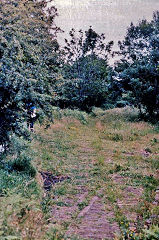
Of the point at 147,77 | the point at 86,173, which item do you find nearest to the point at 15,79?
the point at 86,173

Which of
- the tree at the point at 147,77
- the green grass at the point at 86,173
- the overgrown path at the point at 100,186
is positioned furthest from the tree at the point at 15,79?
the tree at the point at 147,77

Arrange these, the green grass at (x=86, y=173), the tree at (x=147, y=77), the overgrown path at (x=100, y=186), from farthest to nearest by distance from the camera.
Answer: the tree at (x=147, y=77), the green grass at (x=86, y=173), the overgrown path at (x=100, y=186)

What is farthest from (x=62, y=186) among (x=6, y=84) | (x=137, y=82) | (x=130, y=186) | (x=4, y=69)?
(x=137, y=82)

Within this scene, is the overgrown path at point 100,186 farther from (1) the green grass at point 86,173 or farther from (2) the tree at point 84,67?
(2) the tree at point 84,67

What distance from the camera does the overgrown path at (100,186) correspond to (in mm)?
4574

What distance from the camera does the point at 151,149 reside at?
10250mm

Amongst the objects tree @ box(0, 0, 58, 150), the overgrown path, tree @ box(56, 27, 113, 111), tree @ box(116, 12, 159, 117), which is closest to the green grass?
the overgrown path

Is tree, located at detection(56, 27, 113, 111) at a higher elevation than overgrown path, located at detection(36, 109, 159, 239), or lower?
higher

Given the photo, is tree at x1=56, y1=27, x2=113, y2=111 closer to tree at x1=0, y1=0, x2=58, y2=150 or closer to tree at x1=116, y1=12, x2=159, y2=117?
tree at x1=116, y1=12, x2=159, y2=117

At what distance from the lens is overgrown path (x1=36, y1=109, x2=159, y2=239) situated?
4.57 m

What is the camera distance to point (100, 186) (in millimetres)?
6578

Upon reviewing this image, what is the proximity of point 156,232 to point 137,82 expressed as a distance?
51.2 feet

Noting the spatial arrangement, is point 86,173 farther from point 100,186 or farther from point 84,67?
point 84,67

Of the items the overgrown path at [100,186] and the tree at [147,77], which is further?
the tree at [147,77]
